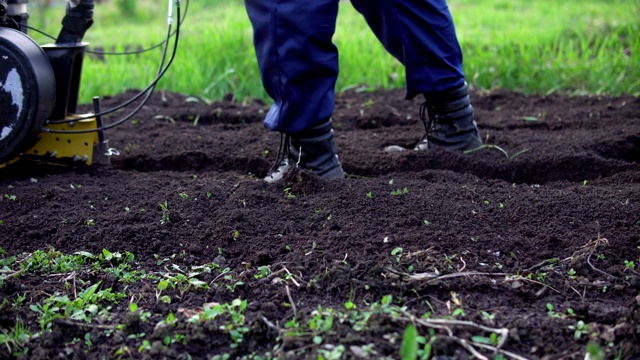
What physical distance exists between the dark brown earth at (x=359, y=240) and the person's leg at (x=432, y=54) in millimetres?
148

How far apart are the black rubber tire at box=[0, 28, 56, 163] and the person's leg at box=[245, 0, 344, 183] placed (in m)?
0.77

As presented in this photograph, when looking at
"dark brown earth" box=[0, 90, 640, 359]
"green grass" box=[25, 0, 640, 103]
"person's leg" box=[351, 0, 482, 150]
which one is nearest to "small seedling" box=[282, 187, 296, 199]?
"dark brown earth" box=[0, 90, 640, 359]

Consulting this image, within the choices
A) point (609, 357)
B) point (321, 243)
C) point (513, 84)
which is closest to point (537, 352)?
point (609, 357)

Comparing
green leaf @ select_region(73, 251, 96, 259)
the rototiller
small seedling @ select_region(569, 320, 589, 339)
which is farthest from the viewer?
the rototiller

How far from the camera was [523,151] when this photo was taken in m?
2.83

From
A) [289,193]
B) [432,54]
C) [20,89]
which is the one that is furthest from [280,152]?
[20,89]

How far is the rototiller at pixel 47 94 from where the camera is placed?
8.19 ft

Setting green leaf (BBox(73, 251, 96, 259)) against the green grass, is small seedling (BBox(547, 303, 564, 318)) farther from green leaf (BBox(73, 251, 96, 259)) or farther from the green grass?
the green grass

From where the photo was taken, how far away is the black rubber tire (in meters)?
2.48

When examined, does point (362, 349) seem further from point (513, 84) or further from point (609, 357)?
point (513, 84)

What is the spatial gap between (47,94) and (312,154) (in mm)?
967

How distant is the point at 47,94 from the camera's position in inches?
101

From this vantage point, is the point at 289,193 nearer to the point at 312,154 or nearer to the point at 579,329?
the point at 312,154

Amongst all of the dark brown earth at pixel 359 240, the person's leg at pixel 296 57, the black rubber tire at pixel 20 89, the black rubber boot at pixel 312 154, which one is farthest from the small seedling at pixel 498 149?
the black rubber tire at pixel 20 89
